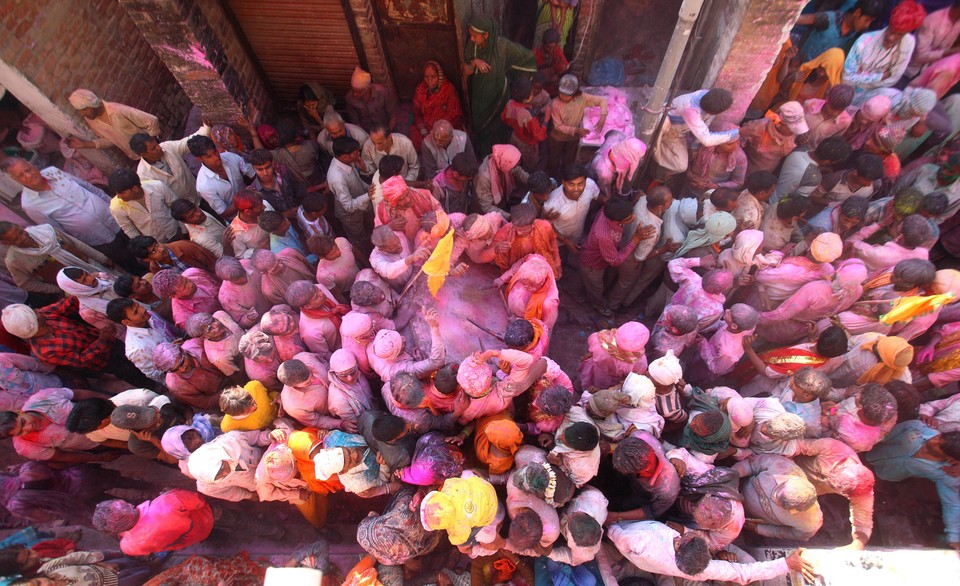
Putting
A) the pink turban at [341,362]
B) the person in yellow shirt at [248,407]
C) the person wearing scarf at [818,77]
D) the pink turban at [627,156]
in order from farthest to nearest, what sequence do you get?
the person wearing scarf at [818,77] → the pink turban at [627,156] → the pink turban at [341,362] → the person in yellow shirt at [248,407]

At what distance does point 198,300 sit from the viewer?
4629mm

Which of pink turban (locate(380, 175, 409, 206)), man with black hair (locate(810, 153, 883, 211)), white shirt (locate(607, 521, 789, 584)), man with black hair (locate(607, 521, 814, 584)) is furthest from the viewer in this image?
man with black hair (locate(810, 153, 883, 211))

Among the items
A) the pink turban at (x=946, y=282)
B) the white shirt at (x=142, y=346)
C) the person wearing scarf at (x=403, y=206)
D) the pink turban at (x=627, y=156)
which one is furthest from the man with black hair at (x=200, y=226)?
the pink turban at (x=946, y=282)

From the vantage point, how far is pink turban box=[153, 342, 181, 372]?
405 cm

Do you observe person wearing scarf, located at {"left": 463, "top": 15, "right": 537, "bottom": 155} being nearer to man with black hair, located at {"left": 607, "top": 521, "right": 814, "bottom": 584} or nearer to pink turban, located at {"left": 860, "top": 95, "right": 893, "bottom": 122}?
pink turban, located at {"left": 860, "top": 95, "right": 893, "bottom": 122}

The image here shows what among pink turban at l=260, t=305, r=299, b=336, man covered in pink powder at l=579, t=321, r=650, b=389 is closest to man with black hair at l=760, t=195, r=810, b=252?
man covered in pink powder at l=579, t=321, r=650, b=389

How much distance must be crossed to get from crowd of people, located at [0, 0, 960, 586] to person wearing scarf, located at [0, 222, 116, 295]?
3cm

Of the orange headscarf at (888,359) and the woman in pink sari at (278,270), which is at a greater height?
the woman in pink sari at (278,270)

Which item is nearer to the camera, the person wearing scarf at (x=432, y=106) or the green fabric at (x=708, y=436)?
the green fabric at (x=708, y=436)

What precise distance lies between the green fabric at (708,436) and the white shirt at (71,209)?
21.2ft

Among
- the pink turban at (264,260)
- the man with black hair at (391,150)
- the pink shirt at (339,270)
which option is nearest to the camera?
the pink turban at (264,260)

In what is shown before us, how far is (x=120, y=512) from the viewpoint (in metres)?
3.67

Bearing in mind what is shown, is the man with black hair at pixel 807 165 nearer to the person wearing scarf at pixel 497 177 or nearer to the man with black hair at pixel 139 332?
the person wearing scarf at pixel 497 177

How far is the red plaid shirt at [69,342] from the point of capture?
15.0 feet
